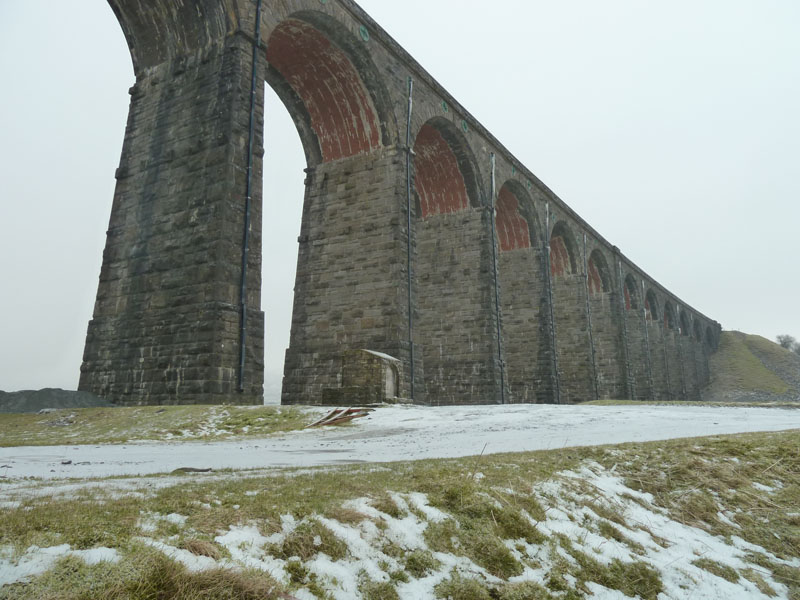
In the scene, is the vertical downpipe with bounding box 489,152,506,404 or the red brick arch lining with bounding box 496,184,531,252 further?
the red brick arch lining with bounding box 496,184,531,252

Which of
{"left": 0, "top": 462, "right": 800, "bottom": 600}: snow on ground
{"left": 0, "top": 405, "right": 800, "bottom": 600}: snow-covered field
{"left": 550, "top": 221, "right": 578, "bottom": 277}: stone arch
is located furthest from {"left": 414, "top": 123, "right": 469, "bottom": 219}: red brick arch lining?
{"left": 0, "top": 462, "right": 800, "bottom": 600}: snow on ground

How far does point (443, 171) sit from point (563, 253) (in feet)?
37.3

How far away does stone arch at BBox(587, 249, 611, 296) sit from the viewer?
3234 cm

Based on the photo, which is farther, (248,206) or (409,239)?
(409,239)

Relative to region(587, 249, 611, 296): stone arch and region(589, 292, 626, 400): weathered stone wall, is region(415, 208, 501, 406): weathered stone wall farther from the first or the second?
region(587, 249, 611, 296): stone arch

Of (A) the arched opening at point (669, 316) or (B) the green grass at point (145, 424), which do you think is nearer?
(B) the green grass at point (145, 424)

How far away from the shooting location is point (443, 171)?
20.4 meters

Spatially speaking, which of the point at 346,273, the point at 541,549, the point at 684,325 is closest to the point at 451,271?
the point at 346,273

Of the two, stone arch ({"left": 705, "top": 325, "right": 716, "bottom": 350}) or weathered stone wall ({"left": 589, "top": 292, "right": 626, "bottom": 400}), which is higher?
stone arch ({"left": 705, "top": 325, "right": 716, "bottom": 350})

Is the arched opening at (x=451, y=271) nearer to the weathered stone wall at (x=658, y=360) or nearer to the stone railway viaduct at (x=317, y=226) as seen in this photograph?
the stone railway viaduct at (x=317, y=226)

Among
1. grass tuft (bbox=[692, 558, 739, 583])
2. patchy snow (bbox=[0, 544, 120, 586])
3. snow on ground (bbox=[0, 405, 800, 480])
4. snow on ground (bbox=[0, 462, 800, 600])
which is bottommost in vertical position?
grass tuft (bbox=[692, 558, 739, 583])

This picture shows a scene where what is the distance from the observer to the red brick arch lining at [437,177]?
65.1 feet

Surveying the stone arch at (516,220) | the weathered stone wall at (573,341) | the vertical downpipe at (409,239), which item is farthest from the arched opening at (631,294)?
the vertical downpipe at (409,239)

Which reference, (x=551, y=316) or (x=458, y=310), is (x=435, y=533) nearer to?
(x=458, y=310)
